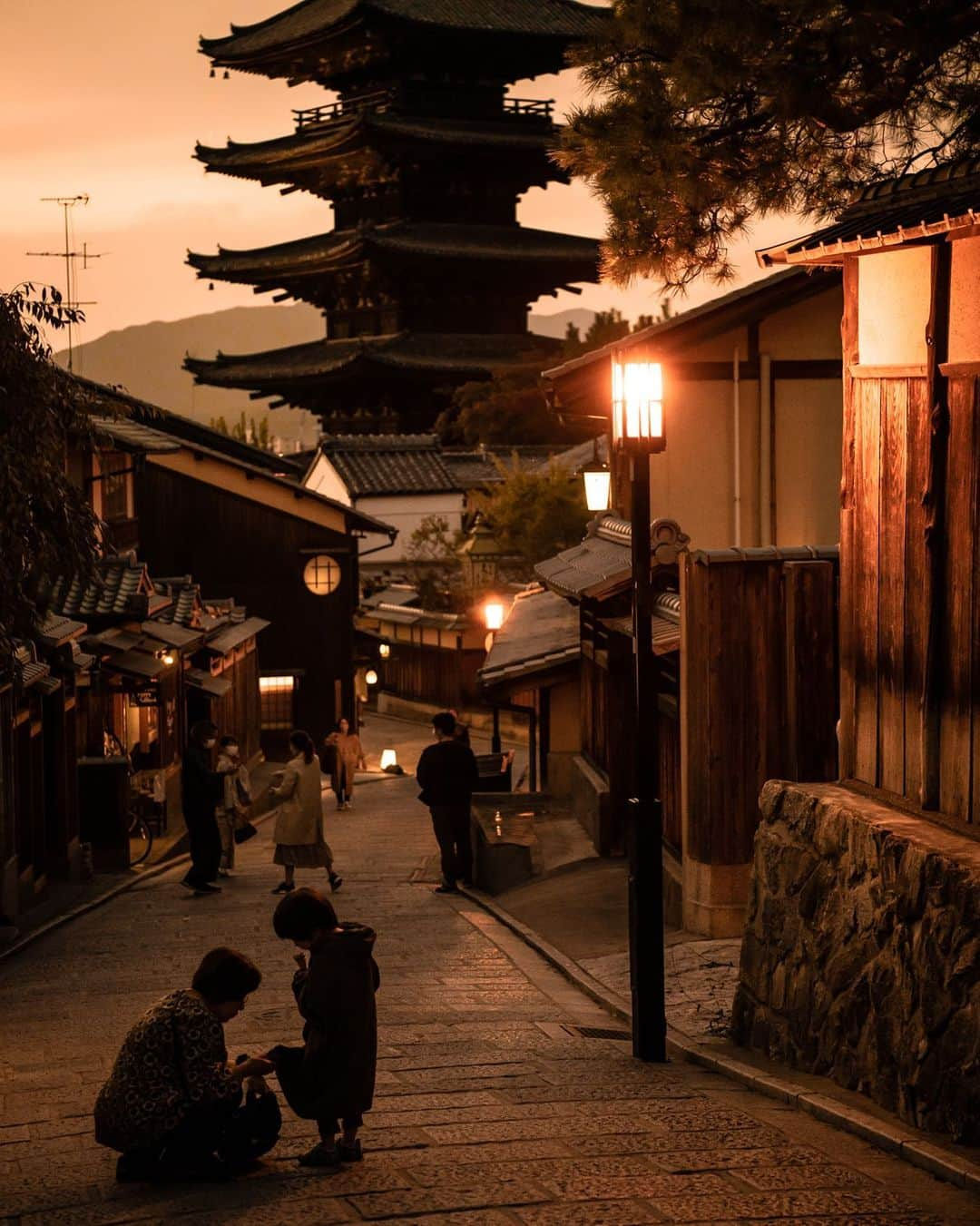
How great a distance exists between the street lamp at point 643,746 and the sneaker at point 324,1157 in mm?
2941

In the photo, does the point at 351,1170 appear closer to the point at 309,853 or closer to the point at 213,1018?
the point at 213,1018

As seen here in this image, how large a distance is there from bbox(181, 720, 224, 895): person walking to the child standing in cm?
904

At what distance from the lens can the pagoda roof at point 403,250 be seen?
49938 mm

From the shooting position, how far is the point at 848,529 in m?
9.35

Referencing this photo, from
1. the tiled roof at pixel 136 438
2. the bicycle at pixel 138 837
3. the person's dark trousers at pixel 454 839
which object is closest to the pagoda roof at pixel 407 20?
the tiled roof at pixel 136 438

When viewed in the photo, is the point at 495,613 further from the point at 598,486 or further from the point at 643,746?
the point at 643,746

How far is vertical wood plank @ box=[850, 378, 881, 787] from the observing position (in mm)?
9016

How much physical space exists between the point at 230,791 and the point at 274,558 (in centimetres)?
2169

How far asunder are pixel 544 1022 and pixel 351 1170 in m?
3.86

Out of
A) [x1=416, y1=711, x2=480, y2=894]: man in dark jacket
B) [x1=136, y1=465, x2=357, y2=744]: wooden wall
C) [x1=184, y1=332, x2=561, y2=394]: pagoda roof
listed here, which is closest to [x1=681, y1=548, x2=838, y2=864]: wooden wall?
[x1=416, y1=711, x2=480, y2=894]: man in dark jacket

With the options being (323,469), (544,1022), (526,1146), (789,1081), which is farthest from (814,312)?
(323,469)

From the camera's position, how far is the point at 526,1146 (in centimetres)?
714

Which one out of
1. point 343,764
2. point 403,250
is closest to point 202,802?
point 343,764

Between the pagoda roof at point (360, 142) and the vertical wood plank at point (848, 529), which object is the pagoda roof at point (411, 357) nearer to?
the pagoda roof at point (360, 142)
